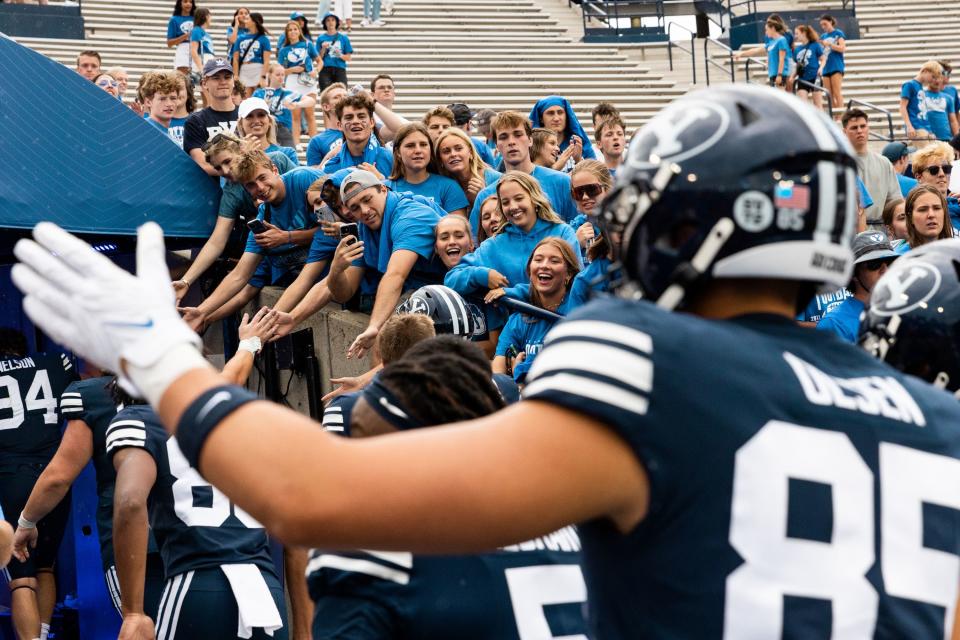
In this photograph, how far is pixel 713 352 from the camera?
1.75 meters

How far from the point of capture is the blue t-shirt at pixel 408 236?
738 centimetres

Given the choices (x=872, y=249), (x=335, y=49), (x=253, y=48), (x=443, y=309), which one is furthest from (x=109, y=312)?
(x=335, y=49)

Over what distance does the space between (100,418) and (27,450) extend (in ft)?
5.62

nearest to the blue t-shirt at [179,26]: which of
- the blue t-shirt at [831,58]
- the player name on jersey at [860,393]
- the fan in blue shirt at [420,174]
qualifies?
the blue t-shirt at [831,58]

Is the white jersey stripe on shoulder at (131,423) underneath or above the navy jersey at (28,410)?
A: above

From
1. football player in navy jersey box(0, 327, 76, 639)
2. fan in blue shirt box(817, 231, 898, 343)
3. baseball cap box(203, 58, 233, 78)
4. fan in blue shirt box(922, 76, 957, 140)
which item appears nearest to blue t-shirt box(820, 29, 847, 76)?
fan in blue shirt box(922, 76, 957, 140)

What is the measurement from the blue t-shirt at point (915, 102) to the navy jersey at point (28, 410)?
10.4 m

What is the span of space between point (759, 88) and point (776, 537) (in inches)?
25.8

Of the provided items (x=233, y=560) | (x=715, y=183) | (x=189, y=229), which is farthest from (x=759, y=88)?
(x=189, y=229)

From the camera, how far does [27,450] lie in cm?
798

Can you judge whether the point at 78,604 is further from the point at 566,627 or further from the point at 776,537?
the point at 776,537

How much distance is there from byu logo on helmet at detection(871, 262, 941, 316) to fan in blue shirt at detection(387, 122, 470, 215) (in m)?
5.27

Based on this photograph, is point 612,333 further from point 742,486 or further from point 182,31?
point 182,31

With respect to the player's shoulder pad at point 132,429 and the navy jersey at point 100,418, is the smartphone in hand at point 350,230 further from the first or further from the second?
the player's shoulder pad at point 132,429
